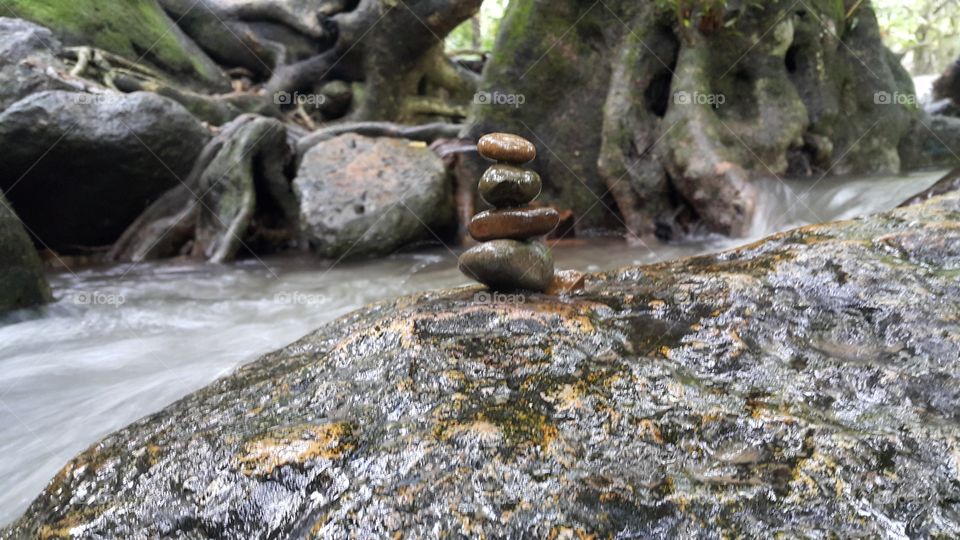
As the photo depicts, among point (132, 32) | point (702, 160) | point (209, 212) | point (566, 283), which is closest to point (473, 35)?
point (132, 32)

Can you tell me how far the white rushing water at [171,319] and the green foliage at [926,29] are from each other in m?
21.9

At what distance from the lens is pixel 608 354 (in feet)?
6.08

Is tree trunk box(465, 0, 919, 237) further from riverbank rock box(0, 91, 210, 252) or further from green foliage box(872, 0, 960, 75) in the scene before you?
green foliage box(872, 0, 960, 75)

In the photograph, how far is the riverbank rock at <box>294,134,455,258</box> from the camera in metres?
6.82

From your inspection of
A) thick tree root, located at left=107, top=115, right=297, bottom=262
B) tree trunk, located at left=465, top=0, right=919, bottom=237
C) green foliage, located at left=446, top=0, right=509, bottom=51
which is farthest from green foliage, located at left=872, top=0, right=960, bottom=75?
thick tree root, located at left=107, top=115, right=297, bottom=262

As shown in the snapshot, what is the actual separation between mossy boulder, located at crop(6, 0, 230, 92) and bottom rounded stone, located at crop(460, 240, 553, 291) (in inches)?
360

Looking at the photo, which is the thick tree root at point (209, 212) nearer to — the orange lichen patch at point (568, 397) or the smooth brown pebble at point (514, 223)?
the smooth brown pebble at point (514, 223)

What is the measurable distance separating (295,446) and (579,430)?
0.68 meters

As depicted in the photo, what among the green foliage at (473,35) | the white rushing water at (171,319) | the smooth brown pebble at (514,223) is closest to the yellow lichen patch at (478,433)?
the smooth brown pebble at (514,223)

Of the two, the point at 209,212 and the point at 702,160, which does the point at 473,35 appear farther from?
the point at 702,160

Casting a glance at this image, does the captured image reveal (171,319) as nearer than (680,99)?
Yes

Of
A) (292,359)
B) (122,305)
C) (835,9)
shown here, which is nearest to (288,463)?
(292,359)

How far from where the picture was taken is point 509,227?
8.32 feet

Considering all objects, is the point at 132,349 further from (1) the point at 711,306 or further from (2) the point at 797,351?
(2) the point at 797,351
